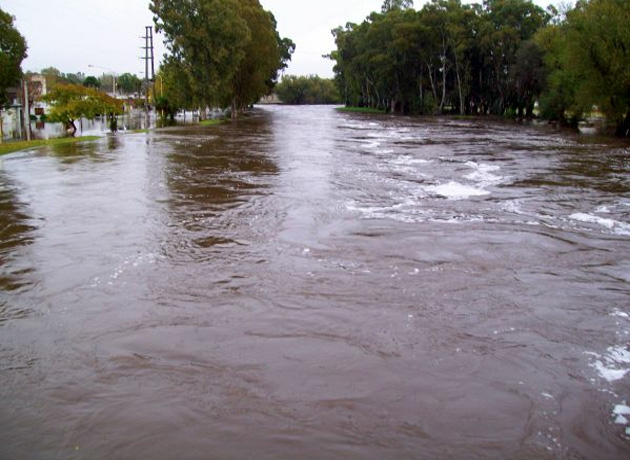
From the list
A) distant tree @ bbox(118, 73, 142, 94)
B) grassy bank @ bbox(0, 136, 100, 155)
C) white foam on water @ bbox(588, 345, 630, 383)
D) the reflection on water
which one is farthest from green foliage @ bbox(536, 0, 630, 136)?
distant tree @ bbox(118, 73, 142, 94)

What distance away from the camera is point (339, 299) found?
6.58 m

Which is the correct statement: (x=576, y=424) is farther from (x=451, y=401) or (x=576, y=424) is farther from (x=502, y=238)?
(x=502, y=238)

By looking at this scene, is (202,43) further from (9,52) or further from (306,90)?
(306,90)

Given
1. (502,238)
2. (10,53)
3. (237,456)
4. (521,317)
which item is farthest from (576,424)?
(10,53)

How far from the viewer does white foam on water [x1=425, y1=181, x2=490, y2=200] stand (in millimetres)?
13516

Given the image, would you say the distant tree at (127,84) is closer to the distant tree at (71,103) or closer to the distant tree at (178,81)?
the distant tree at (178,81)

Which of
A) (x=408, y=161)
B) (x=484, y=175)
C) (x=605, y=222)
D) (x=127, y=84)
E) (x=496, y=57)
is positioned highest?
(x=127, y=84)

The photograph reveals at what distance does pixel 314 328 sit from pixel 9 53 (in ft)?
140

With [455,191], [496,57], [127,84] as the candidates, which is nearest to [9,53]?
[455,191]

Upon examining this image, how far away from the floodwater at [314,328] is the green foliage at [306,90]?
155m

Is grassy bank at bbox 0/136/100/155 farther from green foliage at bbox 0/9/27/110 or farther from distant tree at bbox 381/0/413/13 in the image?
distant tree at bbox 381/0/413/13

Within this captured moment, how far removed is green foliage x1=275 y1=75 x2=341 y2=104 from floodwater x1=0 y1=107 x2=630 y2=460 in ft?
509

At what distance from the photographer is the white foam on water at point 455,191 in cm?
1352

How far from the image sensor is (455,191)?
1418cm
